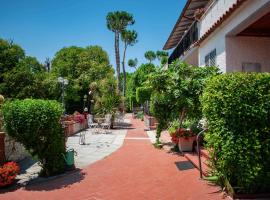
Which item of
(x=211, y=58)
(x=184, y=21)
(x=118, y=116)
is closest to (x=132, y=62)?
(x=118, y=116)

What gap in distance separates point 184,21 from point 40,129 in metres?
13.3

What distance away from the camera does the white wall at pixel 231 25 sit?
6832mm

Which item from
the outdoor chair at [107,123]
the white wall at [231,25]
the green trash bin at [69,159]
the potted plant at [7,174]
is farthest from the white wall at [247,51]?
the outdoor chair at [107,123]

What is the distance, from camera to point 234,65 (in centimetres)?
914

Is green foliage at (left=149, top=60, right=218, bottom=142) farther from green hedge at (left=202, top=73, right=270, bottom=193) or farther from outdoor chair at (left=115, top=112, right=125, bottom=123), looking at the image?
outdoor chair at (left=115, top=112, right=125, bottom=123)

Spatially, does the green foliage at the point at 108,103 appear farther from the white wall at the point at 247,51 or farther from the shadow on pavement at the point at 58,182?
the shadow on pavement at the point at 58,182

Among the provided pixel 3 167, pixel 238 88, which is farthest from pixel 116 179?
pixel 238 88

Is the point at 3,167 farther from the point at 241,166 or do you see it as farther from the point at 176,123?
the point at 176,123

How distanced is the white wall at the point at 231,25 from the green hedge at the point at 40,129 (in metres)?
5.39

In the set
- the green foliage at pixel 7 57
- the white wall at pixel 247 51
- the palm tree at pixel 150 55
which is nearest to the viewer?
the white wall at pixel 247 51

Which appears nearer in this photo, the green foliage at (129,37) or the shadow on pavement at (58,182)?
the shadow on pavement at (58,182)

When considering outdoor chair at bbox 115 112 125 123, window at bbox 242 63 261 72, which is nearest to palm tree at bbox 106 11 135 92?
outdoor chair at bbox 115 112 125 123

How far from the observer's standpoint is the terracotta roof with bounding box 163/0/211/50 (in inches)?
594

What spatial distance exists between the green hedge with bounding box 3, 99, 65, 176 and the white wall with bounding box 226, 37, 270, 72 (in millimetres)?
5459
